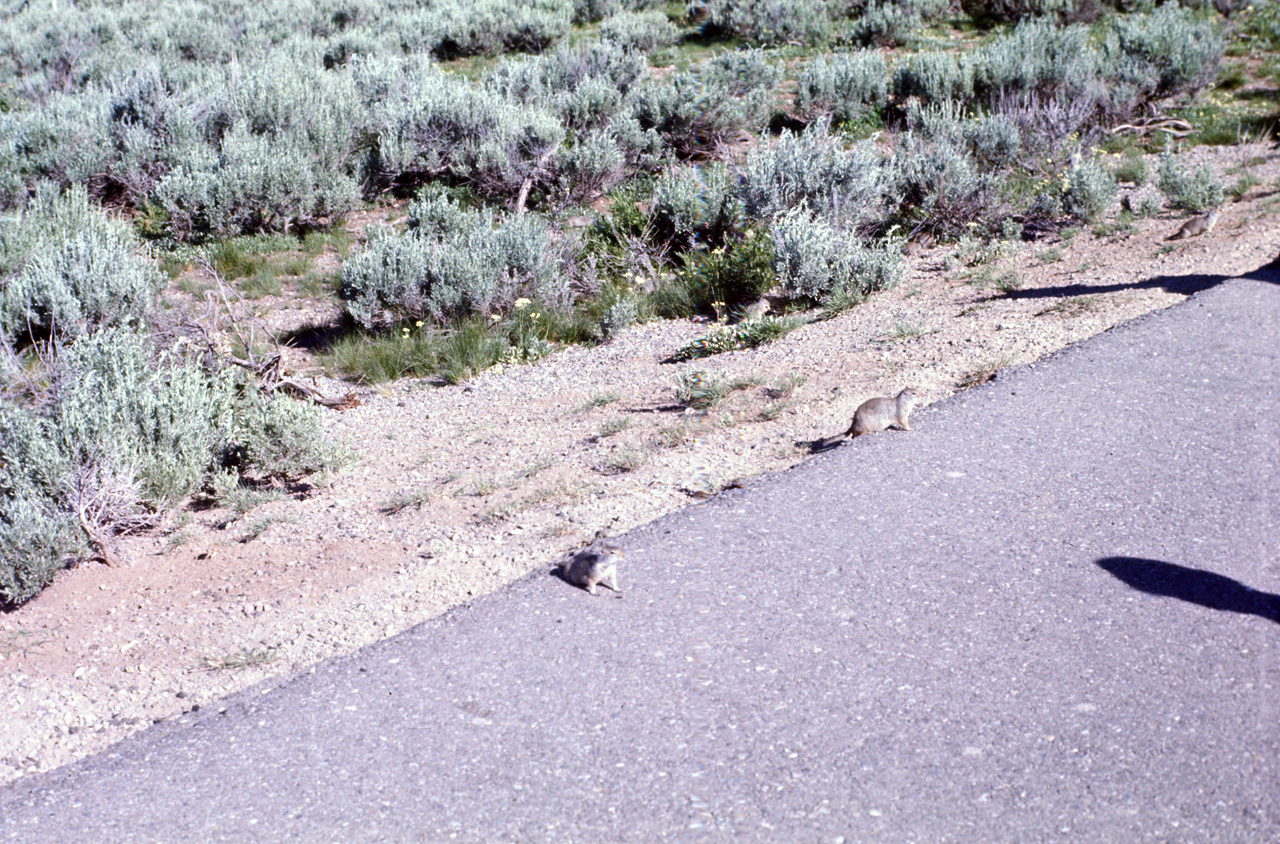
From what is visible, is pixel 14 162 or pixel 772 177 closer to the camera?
pixel 772 177

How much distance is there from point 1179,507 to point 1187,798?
82.4 inches

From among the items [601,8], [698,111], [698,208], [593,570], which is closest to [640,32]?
[601,8]

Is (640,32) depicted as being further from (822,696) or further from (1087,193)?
(822,696)

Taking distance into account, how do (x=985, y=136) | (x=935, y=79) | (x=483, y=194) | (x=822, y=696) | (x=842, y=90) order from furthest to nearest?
1. (x=842, y=90)
2. (x=935, y=79)
3. (x=483, y=194)
4. (x=985, y=136)
5. (x=822, y=696)

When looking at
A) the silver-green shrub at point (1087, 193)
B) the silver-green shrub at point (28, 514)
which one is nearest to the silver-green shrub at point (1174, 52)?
the silver-green shrub at point (1087, 193)

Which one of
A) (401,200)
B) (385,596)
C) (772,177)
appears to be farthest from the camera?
(401,200)

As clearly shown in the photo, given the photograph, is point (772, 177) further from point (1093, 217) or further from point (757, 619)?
point (757, 619)

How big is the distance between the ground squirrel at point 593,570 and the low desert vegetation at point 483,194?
4.48ft

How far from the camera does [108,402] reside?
5844mm

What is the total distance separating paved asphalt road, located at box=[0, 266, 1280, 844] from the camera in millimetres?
3133

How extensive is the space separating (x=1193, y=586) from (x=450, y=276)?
22.9 feet

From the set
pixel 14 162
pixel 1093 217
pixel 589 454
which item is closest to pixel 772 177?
pixel 1093 217

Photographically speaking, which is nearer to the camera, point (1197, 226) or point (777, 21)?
point (1197, 226)

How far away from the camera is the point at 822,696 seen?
3.62 metres
